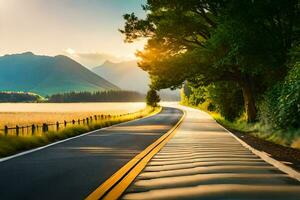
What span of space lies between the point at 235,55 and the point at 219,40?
237 centimetres

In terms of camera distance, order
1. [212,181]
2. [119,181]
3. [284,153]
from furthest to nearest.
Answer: [284,153]
[119,181]
[212,181]

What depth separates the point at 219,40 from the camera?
28.7 meters

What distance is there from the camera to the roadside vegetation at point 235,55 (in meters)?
23.8

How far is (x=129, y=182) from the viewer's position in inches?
374

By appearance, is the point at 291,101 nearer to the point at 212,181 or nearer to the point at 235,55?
the point at 235,55

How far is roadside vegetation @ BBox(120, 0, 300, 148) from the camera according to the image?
2380cm

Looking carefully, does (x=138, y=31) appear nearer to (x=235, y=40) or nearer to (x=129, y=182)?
(x=235, y=40)

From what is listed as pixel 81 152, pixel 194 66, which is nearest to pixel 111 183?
pixel 81 152

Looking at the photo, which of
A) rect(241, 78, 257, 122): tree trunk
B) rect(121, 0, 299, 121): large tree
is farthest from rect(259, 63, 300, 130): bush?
rect(241, 78, 257, 122): tree trunk

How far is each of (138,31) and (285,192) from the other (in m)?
34.4

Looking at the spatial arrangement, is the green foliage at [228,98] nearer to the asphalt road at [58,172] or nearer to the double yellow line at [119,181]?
the asphalt road at [58,172]

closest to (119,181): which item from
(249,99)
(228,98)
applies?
(249,99)

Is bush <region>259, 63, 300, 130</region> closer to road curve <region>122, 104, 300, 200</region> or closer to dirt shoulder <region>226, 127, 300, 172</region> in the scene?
dirt shoulder <region>226, 127, 300, 172</region>

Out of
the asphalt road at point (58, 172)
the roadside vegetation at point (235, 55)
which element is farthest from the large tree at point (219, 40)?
the asphalt road at point (58, 172)
